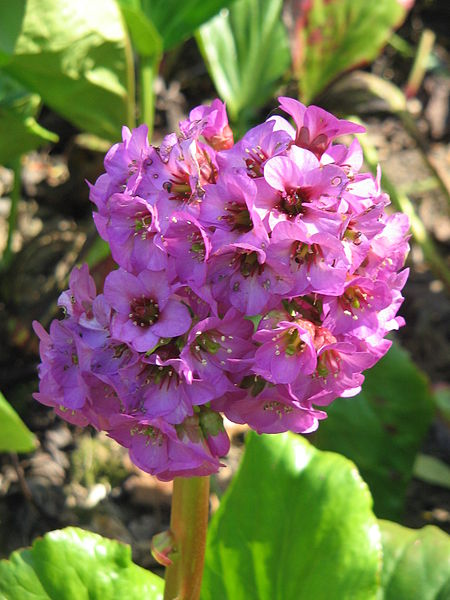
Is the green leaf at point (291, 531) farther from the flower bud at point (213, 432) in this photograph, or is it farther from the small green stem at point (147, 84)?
the small green stem at point (147, 84)

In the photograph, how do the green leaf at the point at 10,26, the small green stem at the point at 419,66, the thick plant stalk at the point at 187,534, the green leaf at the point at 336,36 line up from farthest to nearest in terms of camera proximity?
the small green stem at the point at 419,66
the green leaf at the point at 336,36
the green leaf at the point at 10,26
the thick plant stalk at the point at 187,534

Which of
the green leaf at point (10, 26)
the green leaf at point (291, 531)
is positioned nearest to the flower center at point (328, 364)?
the green leaf at point (291, 531)

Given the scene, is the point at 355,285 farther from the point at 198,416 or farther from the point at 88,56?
the point at 88,56

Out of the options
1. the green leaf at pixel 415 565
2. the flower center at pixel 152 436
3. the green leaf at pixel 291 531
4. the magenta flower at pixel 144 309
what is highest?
the magenta flower at pixel 144 309

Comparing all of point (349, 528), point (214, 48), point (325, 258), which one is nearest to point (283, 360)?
point (325, 258)

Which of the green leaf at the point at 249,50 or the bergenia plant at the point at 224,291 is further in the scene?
the green leaf at the point at 249,50

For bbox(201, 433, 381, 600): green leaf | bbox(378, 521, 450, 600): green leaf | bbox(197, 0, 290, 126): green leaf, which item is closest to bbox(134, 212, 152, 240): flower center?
bbox(201, 433, 381, 600): green leaf
